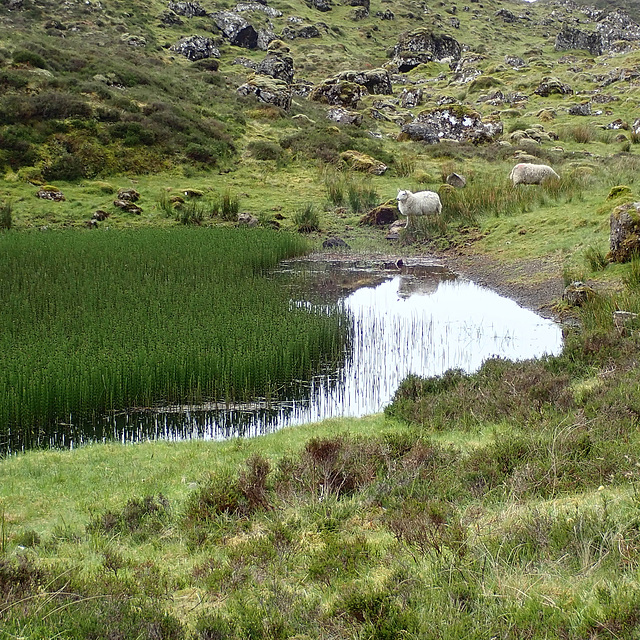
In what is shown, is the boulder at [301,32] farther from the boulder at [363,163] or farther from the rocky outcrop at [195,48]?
the boulder at [363,163]

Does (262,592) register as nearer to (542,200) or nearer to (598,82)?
(542,200)

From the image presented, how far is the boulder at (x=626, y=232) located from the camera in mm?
12539

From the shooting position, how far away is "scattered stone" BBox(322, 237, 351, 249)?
65.8 feet

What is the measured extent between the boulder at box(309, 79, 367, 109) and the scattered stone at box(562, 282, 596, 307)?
116ft

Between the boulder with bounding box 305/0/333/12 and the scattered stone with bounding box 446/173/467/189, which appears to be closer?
the scattered stone with bounding box 446/173/467/189

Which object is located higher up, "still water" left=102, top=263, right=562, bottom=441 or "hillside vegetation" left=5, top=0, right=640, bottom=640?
"hillside vegetation" left=5, top=0, right=640, bottom=640

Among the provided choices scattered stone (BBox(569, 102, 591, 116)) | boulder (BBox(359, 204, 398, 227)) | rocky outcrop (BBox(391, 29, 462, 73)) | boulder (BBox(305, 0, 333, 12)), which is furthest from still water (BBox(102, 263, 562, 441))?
boulder (BBox(305, 0, 333, 12))

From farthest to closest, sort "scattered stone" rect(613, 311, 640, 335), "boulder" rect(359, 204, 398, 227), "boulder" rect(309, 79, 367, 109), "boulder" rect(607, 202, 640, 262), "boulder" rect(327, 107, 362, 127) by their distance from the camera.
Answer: "boulder" rect(309, 79, 367, 109) → "boulder" rect(327, 107, 362, 127) → "boulder" rect(359, 204, 398, 227) → "boulder" rect(607, 202, 640, 262) → "scattered stone" rect(613, 311, 640, 335)

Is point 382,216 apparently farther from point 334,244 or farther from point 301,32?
point 301,32

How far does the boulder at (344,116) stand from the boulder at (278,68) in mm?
12246

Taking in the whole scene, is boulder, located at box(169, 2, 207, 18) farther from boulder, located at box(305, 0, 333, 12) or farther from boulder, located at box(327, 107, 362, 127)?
boulder, located at box(327, 107, 362, 127)

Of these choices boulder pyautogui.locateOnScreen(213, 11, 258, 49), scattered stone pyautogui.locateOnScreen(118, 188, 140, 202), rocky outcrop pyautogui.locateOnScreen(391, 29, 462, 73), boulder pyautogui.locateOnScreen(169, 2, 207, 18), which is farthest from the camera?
boulder pyautogui.locateOnScreen(169, 2, 207, 18)

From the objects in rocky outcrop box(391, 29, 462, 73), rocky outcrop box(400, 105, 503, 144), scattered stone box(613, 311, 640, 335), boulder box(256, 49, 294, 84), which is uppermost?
rocky outcrop box(391, 29, 462, 73)

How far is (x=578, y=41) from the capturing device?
80.9 metres
